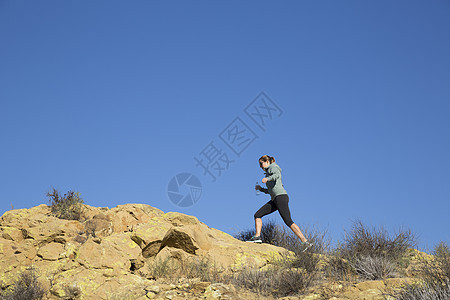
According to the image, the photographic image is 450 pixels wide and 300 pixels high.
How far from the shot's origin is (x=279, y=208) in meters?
10.5

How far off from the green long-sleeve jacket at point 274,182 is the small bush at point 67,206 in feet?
17.8

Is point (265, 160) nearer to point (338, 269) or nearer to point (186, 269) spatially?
point (338, 269)

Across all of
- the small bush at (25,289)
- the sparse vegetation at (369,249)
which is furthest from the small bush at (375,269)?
the small bush at (25,289)

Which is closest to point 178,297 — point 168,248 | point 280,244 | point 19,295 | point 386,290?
point 168,248

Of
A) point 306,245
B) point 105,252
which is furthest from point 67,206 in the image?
point 306,245

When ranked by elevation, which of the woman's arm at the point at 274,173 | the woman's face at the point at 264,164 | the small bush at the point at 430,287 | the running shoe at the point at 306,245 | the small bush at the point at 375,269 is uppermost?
the woman's face at the point at 264,164

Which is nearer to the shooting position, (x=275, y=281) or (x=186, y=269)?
(x=275, y=281)

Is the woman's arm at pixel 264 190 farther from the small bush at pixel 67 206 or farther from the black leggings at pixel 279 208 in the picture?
the small bush at pixel 67 206

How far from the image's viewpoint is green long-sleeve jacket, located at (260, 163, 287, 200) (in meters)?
10.6

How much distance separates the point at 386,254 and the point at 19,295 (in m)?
7.74

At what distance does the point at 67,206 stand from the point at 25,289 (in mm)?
4261

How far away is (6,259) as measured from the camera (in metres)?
8.72

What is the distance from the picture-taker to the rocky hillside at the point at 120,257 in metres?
7.57

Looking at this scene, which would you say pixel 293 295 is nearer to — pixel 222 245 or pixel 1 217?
pixel 222 245
